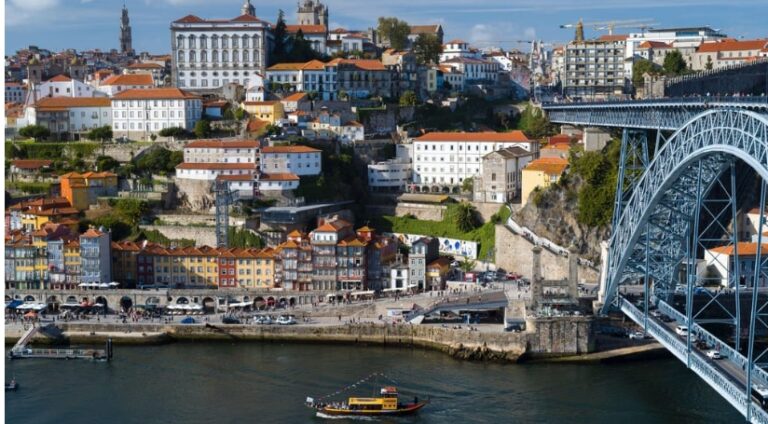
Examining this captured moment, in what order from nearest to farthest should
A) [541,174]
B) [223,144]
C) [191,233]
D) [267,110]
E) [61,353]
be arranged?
1. [61,353]
2. [541,174]
3. [191,233]
4. [223,144]
5. [267,110]

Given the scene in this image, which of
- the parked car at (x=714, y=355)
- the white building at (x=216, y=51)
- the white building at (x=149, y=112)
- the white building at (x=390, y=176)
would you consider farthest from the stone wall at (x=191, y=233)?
the parked car at (x=714, y=355)

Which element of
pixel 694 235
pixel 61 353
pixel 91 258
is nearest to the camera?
pixel 694 235

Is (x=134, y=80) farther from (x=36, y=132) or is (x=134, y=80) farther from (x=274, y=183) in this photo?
(x=274, y=183)

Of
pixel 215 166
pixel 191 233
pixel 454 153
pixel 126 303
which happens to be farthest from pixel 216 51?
pixel 126 303

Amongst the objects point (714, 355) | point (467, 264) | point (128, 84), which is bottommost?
point (714, 355)

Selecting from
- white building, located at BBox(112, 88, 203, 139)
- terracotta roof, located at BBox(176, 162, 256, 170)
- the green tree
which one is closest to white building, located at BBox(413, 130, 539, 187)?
the green tree

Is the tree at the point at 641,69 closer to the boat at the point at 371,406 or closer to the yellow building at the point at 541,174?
the yellow building at the point at 541,174

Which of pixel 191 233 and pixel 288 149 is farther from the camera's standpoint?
pixel 288 149
